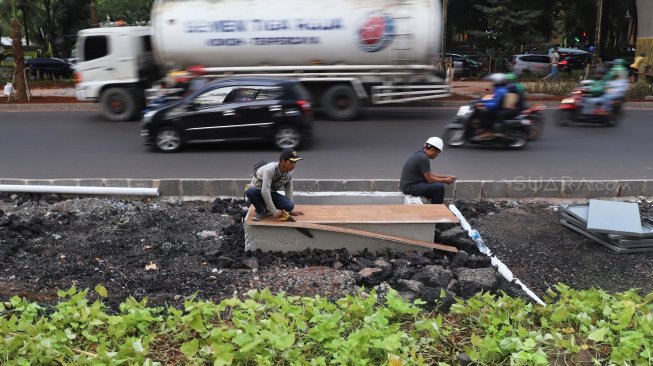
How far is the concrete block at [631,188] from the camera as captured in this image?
8695 millimetres

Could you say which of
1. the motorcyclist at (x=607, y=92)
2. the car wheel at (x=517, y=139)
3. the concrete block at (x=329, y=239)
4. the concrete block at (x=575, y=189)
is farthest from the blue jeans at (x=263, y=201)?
the motorcyclist at (x=607, y=92)

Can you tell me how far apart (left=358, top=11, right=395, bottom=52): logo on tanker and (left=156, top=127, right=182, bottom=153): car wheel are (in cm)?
579

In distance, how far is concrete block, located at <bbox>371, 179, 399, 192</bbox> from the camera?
8.66 meters

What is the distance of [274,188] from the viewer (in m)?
6.50

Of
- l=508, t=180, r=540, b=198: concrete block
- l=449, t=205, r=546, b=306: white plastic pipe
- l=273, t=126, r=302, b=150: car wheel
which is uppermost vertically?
l=273, t=126, r=302, b=150: car wheel

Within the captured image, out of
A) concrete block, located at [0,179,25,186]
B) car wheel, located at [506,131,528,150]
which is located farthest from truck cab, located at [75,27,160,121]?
car wheel, located at [506,131,528,150]

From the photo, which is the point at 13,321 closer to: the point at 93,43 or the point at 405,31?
the point at 405,31

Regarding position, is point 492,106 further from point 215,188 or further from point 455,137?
point 215,188

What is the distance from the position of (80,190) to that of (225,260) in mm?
3481

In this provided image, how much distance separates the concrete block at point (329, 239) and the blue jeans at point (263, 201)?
0.26 metres

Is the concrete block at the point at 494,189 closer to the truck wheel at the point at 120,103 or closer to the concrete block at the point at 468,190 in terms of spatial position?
the concrete block at the point at 468,190

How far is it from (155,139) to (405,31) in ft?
23.0

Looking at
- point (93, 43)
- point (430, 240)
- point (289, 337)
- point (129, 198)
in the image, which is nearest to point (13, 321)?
point (289, 337)

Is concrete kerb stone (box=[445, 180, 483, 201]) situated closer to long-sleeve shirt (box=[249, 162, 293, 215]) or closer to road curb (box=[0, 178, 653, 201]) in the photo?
road curb (box=[0, 178, 653, 201])
